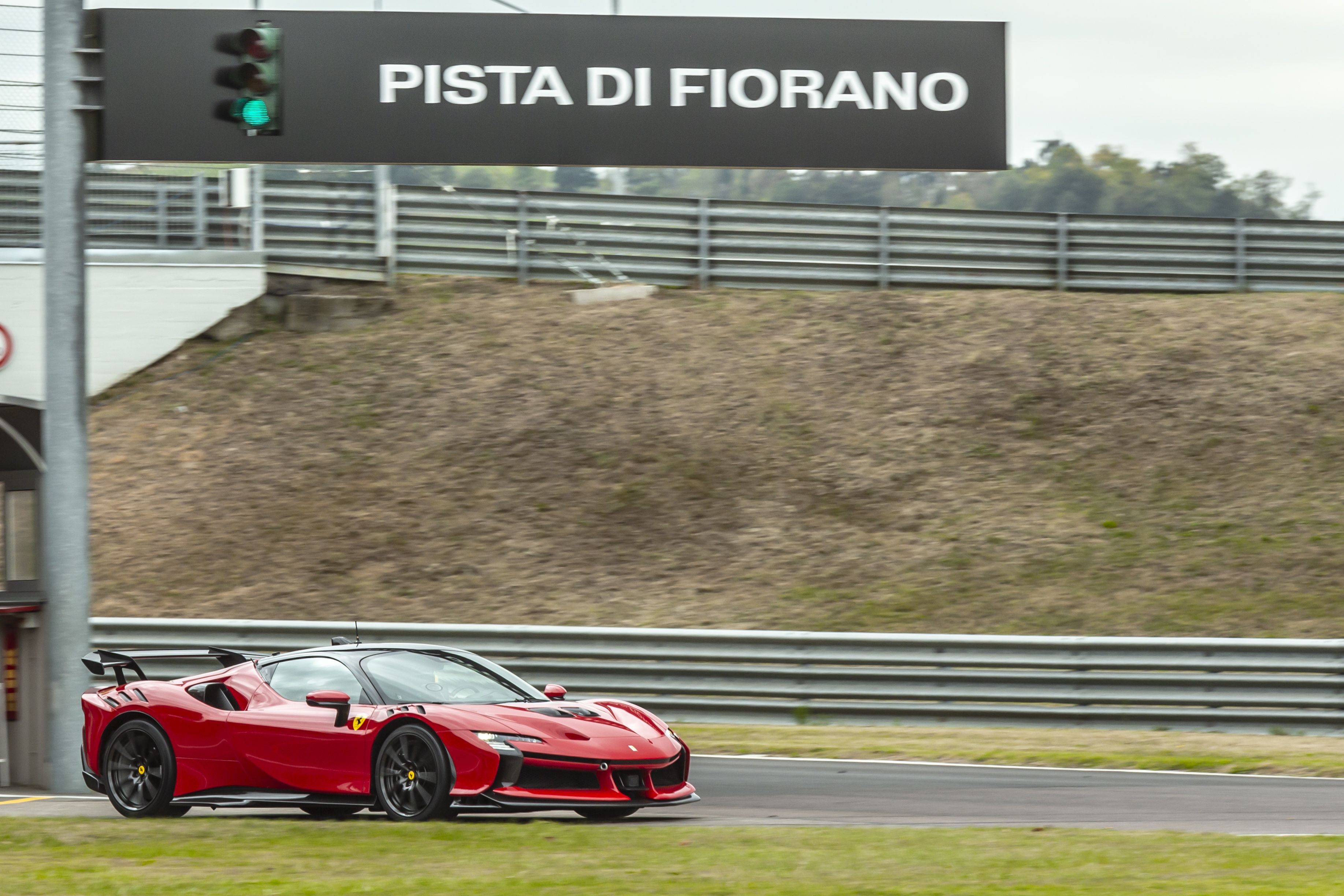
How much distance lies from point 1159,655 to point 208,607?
10.4 metres

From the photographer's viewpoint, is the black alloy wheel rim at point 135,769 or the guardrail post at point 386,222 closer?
the black alloy wheel rim at point 135,769

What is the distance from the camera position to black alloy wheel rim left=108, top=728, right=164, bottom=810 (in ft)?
34.4

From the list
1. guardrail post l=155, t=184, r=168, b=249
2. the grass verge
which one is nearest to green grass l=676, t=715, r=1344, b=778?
the grass verge

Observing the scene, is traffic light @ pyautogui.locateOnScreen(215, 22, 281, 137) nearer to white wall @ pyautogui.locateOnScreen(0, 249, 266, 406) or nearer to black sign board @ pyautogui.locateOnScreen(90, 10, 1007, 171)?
black sign board @ pyautogui.locateOnScreen(90, 10, 1007, 171)

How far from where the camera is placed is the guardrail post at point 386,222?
2486 centimetres

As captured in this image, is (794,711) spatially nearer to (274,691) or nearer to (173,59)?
(274,691)

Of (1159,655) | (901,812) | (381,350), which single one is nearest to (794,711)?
(1159,655)

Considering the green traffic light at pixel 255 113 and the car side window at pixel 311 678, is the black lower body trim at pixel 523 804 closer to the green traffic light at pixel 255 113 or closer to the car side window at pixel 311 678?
the car side window at pixel 311 678

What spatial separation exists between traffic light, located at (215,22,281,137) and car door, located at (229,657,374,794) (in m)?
4.03

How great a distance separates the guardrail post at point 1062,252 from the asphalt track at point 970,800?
14.2 metres

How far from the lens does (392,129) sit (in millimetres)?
14258

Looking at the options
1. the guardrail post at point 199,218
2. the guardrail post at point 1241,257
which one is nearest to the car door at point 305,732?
the guardrail post at point 199,218

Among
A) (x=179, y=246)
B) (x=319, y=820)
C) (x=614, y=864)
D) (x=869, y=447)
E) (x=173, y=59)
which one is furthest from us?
(x=179, y=246)

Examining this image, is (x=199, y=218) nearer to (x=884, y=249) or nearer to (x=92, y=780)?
(x=884, y=249)
